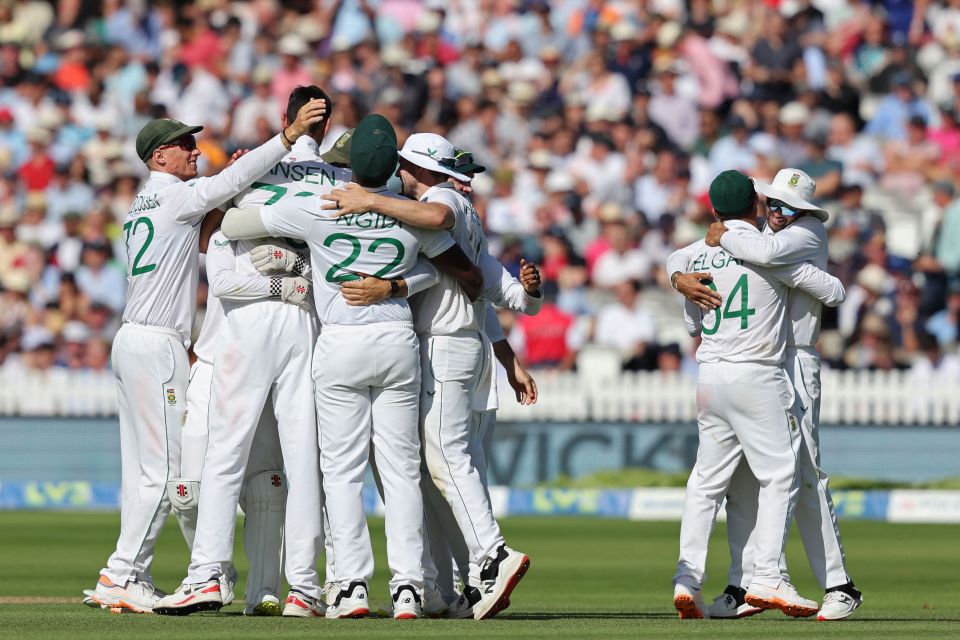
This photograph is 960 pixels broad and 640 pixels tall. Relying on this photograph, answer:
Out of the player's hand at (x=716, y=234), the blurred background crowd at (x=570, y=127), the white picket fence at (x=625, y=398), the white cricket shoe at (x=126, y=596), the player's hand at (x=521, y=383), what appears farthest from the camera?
the blurred background crowd at (x=570, y=127)

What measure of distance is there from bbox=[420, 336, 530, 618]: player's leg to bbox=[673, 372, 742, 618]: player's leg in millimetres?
935

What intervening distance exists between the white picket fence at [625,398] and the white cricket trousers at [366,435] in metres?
10.9

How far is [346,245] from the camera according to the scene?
26.7 feet

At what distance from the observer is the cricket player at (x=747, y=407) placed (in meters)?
8.51

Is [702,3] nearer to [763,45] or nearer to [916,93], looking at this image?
[763,45]

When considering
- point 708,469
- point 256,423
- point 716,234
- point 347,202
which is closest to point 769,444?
point 708,469

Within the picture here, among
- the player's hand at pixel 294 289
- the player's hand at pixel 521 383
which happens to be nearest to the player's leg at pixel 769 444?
the player's hand at pixel 521 383

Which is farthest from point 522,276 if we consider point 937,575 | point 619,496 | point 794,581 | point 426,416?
point 619,496

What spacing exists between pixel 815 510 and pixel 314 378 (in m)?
2.52

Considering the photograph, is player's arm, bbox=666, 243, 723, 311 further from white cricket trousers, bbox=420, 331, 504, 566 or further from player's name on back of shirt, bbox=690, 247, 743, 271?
white cricket trousers, bbox=420, 331, 504, 566

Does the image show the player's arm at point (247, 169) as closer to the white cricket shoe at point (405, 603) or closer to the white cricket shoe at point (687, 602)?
the white cricket shoe at point (405, 603)

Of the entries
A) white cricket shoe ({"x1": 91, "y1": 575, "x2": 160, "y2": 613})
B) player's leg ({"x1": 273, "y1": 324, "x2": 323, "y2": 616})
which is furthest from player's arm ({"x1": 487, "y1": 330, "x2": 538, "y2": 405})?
white cricket shoe ({"x1": 91, "y1": 575, "x2": 160, "y2": 613})

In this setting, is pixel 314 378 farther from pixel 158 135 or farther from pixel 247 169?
pixel 158 135

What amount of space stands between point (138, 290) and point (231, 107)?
15.6 m
